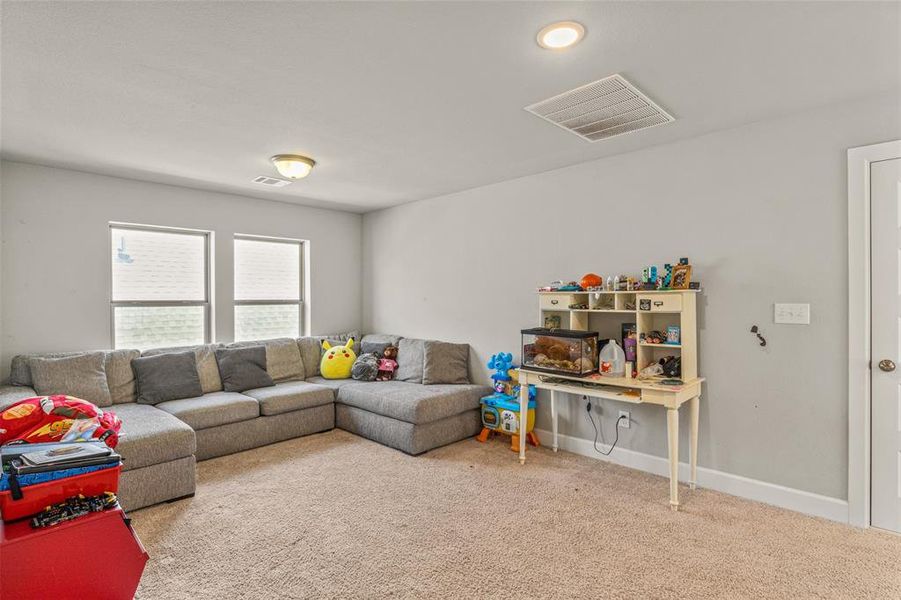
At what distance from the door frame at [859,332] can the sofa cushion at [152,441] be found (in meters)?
3.89

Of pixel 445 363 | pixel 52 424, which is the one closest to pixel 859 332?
pixel 445 363

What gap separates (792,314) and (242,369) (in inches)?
167

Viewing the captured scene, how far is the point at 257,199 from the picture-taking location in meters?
5.00

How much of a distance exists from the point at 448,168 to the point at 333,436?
255cm

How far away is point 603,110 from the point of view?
2.68 metres

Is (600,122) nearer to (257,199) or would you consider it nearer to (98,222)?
(257,199)

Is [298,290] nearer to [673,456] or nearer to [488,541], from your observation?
[488,541]

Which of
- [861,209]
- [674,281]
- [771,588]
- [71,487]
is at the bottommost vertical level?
[771,588]

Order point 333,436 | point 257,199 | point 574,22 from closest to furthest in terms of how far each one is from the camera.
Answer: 1. point 574,22
2. point 333,436
3. point 257,199

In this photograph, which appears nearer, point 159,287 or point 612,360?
point 612,360

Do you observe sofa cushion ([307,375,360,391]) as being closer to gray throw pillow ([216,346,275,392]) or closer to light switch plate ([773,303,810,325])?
gray throw pillow ([216,346,275,392])

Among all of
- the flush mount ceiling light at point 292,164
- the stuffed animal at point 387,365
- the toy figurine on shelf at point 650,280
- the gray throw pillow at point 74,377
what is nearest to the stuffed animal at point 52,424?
the gray throw pillow at point 74,377

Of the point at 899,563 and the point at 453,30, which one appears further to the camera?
the point at 899,563

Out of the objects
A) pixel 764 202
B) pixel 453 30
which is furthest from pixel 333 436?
pixel 764 202
